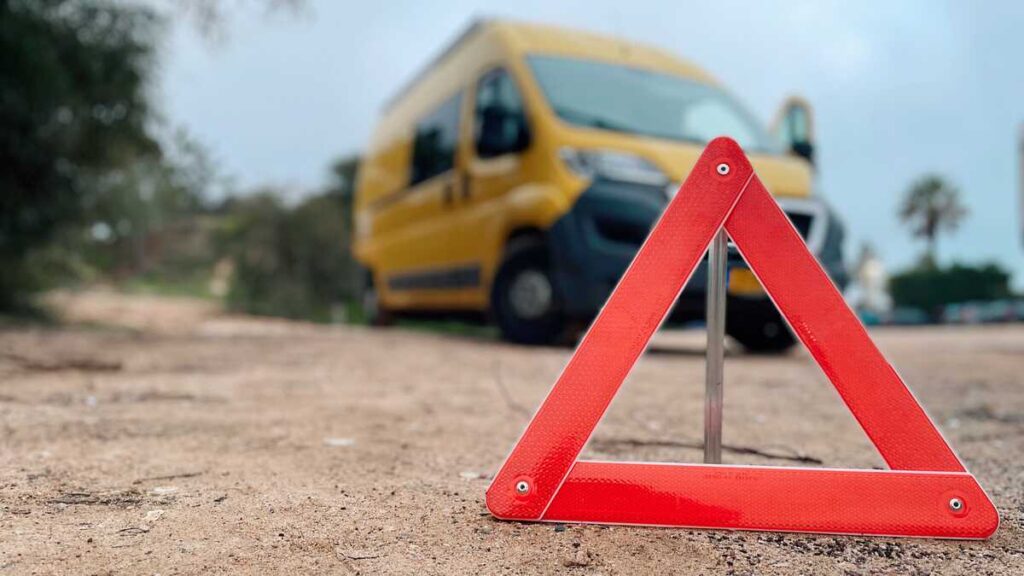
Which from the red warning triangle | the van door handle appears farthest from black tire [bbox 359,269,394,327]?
the red warning triangle

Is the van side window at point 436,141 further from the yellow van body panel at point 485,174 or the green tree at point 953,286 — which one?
the green tree at point 953,286

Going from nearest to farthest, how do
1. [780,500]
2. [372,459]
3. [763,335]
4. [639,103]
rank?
[780,500], [372,459], [639,103], [763,335]

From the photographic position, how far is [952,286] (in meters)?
40.8

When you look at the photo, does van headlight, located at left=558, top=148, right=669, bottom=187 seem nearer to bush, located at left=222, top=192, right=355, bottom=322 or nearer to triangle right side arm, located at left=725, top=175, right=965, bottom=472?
triangle right side arm, located at left=725, top=175, right=965, bottom=472

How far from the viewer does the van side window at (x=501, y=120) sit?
6.30 metres

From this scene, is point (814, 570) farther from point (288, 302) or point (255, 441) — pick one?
point (288, 302)

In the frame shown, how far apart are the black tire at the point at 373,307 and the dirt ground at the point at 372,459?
15.4ft

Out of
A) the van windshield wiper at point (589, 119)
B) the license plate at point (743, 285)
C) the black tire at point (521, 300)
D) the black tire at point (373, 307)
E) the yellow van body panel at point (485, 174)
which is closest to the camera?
the license plate at point (743, 285)

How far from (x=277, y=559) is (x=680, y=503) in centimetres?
84

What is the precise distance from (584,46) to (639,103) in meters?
0.79

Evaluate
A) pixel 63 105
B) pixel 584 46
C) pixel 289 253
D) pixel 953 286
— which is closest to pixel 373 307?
pixel 63 105

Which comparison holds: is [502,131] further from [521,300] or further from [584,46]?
[521,300]

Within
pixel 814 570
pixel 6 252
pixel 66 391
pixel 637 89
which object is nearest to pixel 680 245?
pixel 814 570

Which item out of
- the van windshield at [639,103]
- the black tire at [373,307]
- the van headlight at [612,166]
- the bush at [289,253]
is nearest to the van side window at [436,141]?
the van windshield at [639,103]
